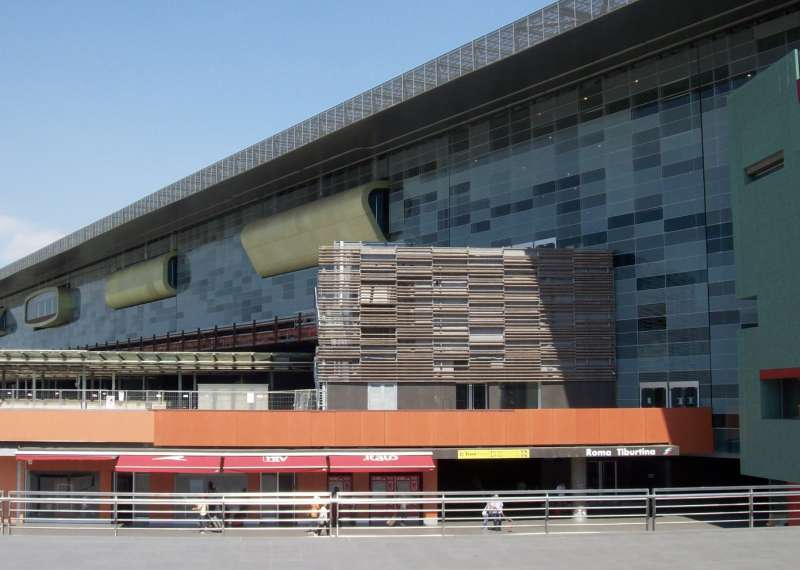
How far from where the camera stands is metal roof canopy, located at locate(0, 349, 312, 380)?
54.9m

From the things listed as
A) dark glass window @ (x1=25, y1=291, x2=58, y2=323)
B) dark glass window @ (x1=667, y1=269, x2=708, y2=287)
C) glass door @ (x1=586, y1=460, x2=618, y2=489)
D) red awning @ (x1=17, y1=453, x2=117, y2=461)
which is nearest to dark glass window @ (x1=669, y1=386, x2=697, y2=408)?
glass door @ (x1=586, y1=460, x2=618, y2=489)

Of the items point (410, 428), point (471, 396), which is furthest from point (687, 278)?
point (410, 428)

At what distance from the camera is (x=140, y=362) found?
56.3 m

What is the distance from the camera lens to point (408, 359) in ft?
146

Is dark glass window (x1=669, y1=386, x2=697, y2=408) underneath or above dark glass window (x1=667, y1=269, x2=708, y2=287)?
underneath

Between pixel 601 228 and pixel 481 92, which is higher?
pixel 481 92

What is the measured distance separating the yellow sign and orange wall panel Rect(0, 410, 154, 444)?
11.3 m

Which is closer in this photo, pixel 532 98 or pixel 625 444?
pixel 625 444

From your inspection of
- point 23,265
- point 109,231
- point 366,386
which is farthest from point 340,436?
point 23,265

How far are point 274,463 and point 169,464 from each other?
3743mm

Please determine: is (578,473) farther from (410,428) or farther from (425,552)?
(425,552)

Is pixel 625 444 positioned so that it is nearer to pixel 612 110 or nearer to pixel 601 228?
pixel 601 228

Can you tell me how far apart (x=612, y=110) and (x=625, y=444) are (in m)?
15.9

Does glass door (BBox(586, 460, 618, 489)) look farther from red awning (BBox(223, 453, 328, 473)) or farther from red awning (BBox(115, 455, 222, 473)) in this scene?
red awning (BBox(115, 455, 222, 473))
